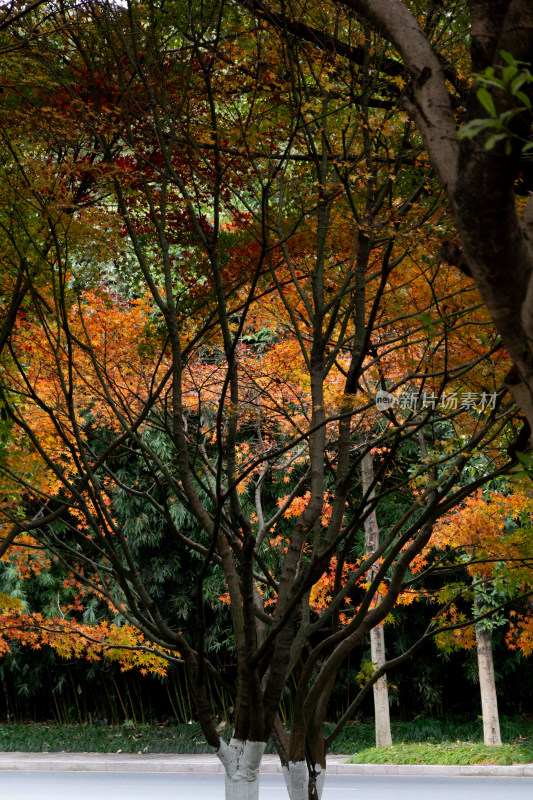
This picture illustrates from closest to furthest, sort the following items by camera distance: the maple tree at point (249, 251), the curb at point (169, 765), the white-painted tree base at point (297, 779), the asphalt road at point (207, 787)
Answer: the maple tree at point (249, 251) → the white-painted tree base at point (297, 779) → the asphalt road at point (207, 787) → the curb at point (169, 765)

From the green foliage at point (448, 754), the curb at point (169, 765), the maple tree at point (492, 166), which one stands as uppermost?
the maple tree at point (492, 166)

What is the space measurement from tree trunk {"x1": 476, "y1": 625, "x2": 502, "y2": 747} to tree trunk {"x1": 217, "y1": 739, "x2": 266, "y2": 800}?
25.2 feet

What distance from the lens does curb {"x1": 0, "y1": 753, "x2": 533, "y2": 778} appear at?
34.2ft

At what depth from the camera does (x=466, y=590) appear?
450 centimetres

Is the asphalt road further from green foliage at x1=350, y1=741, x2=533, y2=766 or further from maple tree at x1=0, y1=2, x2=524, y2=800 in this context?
maple tree at x1=0, y1=2, x2=524, y2=800

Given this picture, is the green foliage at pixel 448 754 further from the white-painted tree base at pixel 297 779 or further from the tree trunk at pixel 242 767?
the tree trunk at pixel 242 767

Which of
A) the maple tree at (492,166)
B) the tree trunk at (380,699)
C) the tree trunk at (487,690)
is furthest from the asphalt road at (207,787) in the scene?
the maple tree at (492,166)

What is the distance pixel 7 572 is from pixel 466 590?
10.1m

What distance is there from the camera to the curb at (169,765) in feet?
34.2

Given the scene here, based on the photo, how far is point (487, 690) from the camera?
10.6m

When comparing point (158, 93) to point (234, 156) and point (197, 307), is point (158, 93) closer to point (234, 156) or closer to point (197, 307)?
point (234, 156)

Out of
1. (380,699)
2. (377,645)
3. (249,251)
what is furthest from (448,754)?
(249,251)

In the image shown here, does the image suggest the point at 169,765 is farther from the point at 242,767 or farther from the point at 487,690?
the point at 242,767

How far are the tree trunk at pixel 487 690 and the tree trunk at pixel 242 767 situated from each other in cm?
769
